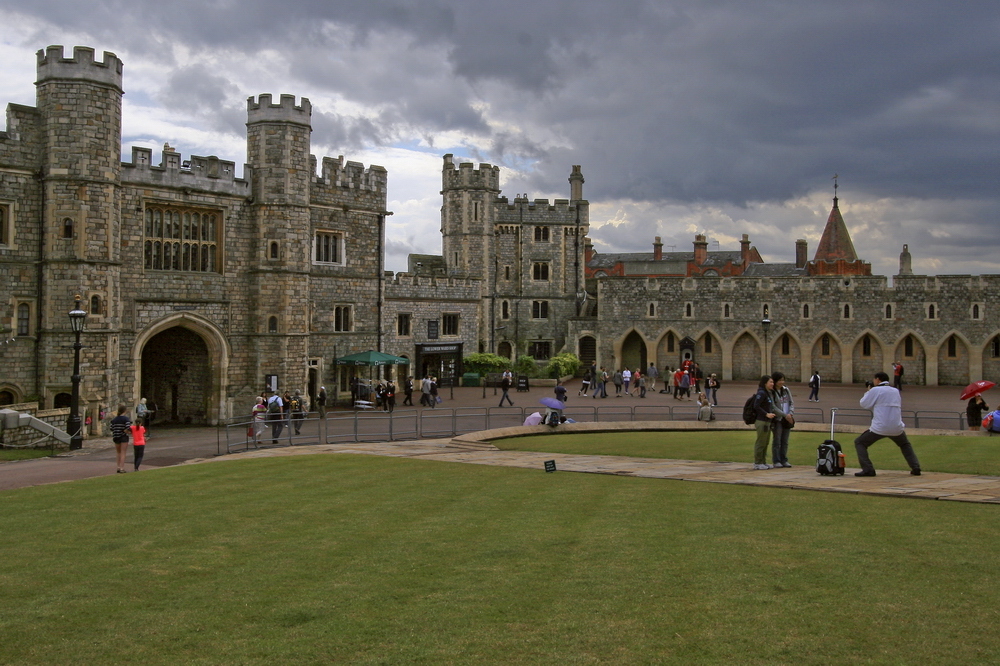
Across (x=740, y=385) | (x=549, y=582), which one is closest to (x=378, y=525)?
(x=549, y=582)

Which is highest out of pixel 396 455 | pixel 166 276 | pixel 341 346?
pixel 166 276

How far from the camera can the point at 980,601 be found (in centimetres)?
618

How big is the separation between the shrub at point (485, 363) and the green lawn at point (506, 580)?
35361mm

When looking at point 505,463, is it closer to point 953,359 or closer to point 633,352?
point 633,352

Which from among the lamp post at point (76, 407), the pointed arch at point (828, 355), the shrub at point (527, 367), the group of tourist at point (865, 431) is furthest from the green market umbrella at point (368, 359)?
the pointed arch at point (828, 355)

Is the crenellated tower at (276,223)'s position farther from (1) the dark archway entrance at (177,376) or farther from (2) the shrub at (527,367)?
(2) the shrub at (527,367)

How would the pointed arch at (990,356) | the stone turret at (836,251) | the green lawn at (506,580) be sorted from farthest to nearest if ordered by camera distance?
the stone turret at (836,251), the pointed arch at (990,356), the green lawn at (506,580)

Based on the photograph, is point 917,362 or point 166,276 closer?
point 166,276

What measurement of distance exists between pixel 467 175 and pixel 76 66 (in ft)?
98.3

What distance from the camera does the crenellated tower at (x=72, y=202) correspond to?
87.5 ft

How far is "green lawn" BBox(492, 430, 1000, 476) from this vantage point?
14.5 metres

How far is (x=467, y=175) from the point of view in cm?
5453

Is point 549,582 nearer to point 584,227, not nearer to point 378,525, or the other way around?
point 378,525

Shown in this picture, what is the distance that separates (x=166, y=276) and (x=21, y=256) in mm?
5189
